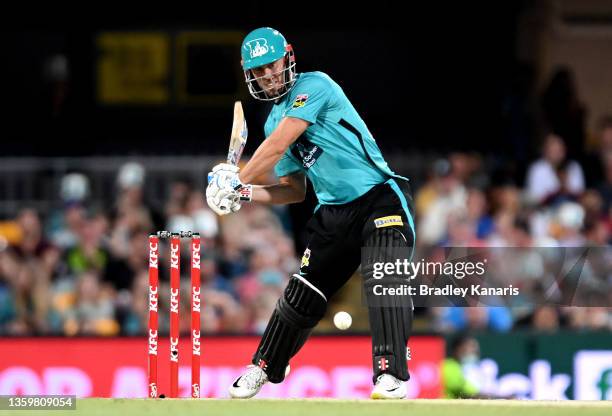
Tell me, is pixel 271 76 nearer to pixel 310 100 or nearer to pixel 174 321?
pixel 310 100

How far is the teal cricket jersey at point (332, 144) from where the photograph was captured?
7.38m

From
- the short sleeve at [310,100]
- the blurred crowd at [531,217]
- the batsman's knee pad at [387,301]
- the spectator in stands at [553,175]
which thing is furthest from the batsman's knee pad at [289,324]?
the spectator in stands at [553,175]

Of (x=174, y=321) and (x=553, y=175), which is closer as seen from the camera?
(x=174, y=321)

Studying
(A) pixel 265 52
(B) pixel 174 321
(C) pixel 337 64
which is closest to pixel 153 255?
(B) pixel 174 321

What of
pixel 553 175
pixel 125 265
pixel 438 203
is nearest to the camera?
pixel 125 265

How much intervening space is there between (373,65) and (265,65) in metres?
9.75

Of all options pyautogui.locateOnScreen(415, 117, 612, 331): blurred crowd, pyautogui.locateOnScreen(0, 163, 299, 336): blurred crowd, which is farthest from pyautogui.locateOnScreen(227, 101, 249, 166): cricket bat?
pyautogui.locateOnScreen(0, 163, 299, 336): blurred crowd

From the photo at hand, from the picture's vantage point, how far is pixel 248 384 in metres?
7.62

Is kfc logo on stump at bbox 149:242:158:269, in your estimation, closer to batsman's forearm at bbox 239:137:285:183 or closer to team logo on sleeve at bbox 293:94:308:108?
Result: batsman's forearm at bbox 239:137:285:183

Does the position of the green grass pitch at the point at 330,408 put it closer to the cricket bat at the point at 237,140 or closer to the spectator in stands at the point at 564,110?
the cricket bat at the point at 237,140

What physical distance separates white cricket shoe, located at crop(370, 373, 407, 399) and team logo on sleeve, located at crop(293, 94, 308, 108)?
4.48 ft

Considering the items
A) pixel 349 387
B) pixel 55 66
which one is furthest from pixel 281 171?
pixel 55 66

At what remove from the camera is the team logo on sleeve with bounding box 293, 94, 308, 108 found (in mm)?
7295

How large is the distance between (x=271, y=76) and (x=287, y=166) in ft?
1.97
